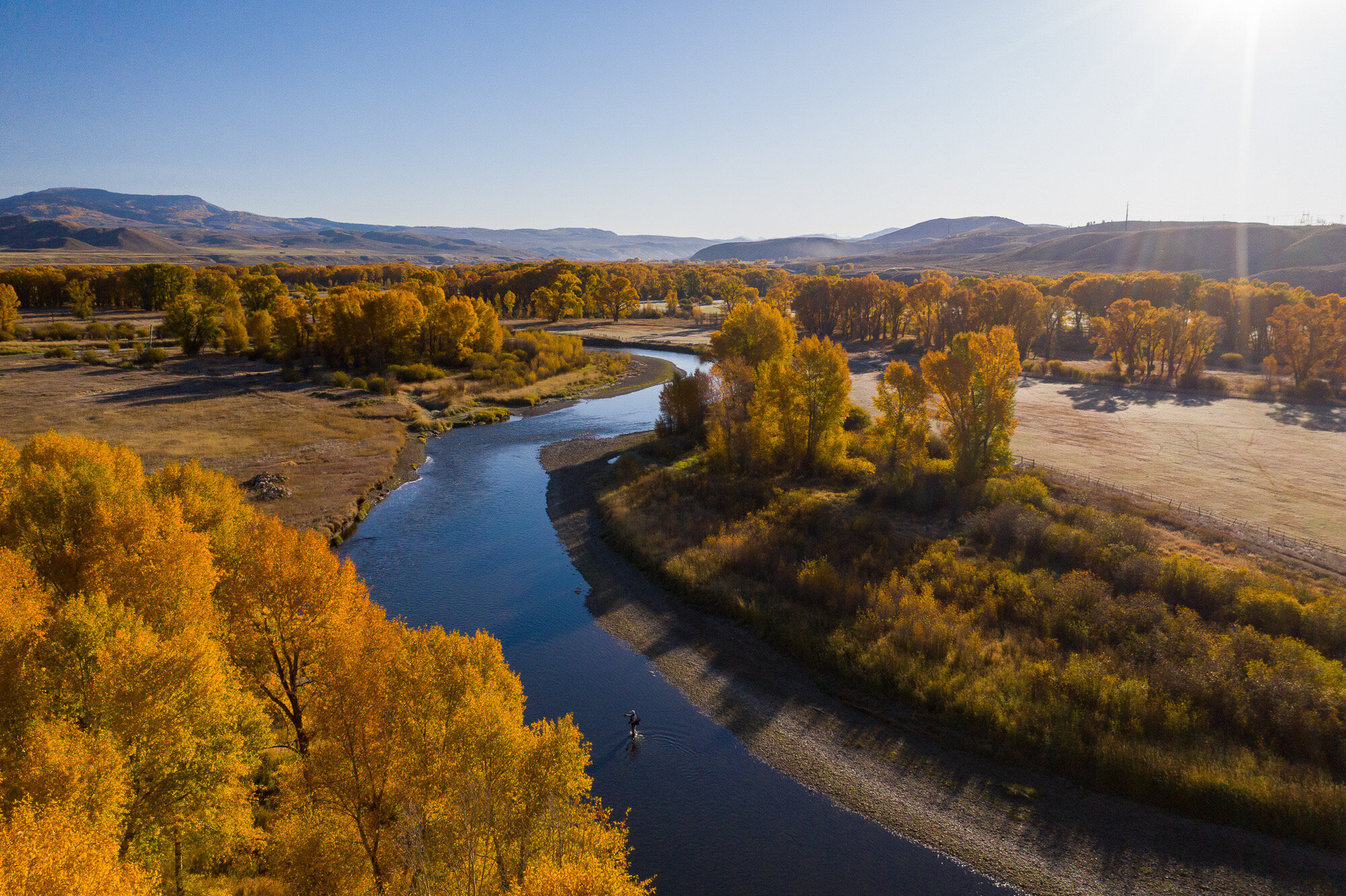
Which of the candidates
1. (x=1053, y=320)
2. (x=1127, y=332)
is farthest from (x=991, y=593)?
(x=1053, y=320)

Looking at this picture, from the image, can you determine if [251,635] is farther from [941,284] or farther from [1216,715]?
[941,284]

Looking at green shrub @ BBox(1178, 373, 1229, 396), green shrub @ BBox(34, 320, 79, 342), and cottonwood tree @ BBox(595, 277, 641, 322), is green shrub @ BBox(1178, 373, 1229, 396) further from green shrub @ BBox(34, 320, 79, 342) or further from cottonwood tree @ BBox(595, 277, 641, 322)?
green shrub @ BBox(34, 320, 79, 342)

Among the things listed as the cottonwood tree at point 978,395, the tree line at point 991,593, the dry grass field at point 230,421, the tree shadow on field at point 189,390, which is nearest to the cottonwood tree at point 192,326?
the dry grass field at point 230,421

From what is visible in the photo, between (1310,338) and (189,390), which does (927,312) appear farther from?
(189,390)

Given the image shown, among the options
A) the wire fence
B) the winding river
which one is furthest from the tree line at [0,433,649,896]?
the wire fence

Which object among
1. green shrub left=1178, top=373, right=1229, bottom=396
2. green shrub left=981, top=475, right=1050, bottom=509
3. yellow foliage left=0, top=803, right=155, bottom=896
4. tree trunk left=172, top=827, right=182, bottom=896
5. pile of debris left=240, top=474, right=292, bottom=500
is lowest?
tree trunk left=172, top=827, right=182, bottom=896

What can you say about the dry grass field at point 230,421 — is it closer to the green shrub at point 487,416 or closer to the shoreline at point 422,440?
the shoreline at point 422,440
